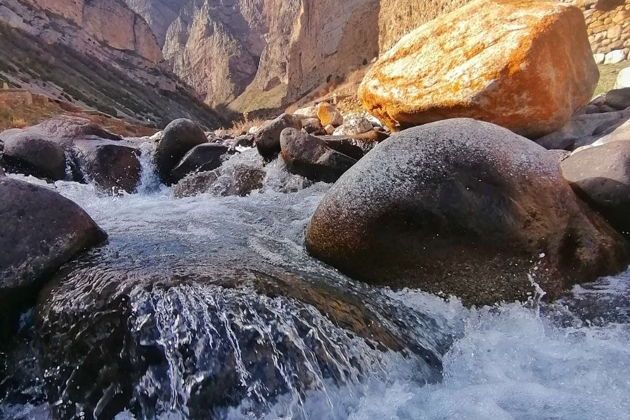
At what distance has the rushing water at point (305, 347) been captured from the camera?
2.15 metres

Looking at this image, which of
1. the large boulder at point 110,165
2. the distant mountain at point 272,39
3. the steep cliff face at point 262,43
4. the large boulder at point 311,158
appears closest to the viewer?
the large boulder at point 311,158

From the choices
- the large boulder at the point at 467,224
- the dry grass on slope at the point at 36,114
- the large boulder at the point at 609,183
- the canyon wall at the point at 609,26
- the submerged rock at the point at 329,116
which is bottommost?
the dry grass on slope at the point at 36,114

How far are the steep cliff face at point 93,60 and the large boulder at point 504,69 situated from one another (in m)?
32.6

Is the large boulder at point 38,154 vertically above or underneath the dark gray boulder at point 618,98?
underneath

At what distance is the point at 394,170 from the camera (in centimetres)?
340

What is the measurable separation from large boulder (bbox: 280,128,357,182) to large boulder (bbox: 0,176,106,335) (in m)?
3.26

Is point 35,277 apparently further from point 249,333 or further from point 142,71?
point 142,71

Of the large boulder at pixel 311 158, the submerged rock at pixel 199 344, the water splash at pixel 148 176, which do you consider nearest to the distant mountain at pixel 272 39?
the large boulder at pixel 311 158

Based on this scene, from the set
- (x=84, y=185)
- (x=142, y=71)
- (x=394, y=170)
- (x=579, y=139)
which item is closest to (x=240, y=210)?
(x=394, y=170)

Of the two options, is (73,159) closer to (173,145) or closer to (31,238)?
(173,145)

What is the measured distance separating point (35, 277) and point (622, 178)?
4.28 metres

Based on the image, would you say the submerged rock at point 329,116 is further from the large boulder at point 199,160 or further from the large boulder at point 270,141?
the large boulder at point 199,160

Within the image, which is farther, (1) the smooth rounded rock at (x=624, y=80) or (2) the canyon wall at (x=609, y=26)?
(2) the canyon wall at (x=609, y=26)

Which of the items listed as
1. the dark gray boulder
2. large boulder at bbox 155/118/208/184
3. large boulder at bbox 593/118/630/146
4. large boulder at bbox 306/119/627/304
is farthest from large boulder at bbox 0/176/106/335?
the dark gray boulder
